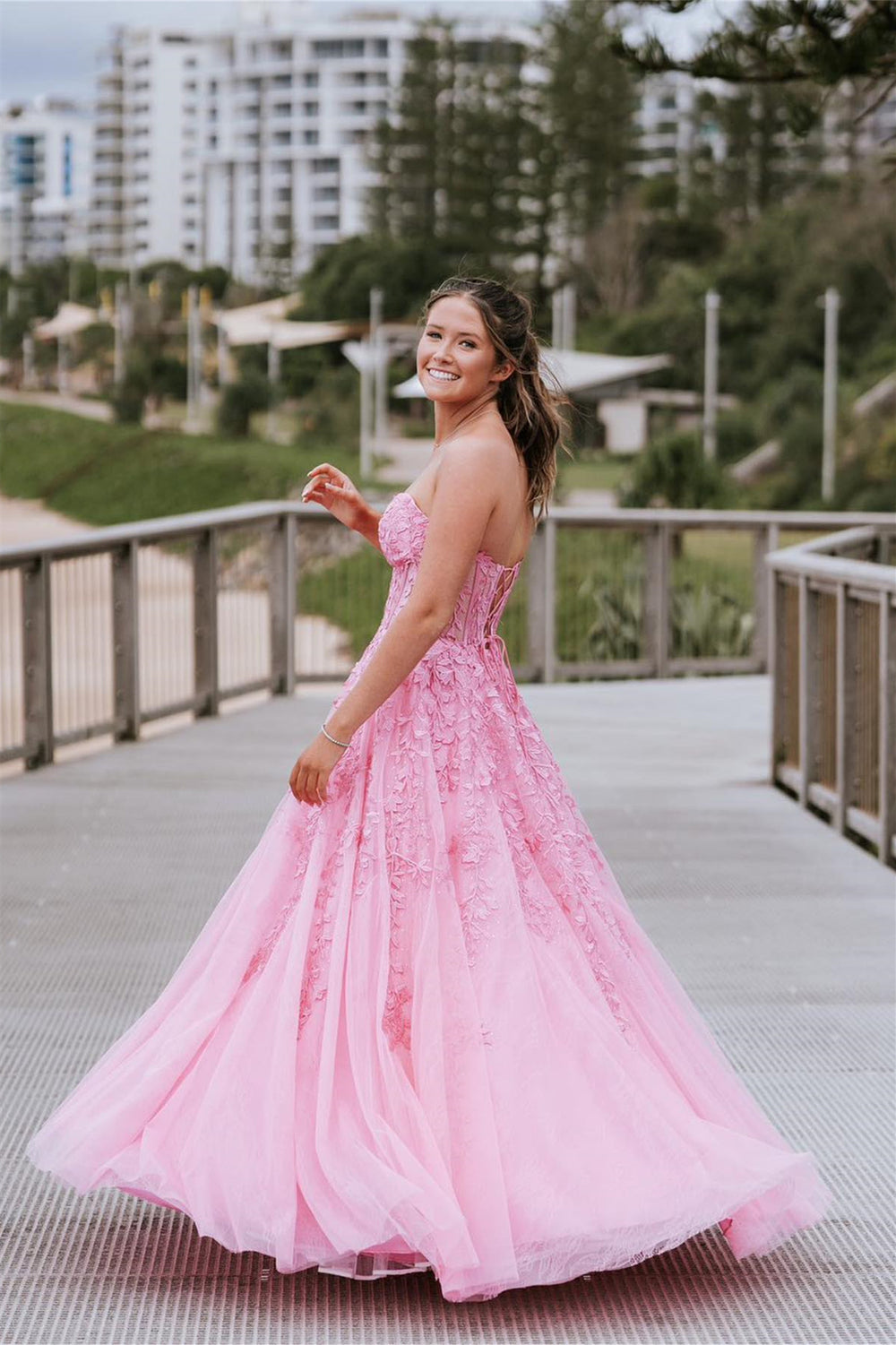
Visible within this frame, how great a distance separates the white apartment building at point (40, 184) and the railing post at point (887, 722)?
159504mm

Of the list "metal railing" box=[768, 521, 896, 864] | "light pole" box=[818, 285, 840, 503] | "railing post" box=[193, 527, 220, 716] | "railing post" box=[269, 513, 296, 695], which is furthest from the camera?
"light pole" box=[818, 285, 840, 503]

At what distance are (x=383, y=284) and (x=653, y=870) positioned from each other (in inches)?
3038

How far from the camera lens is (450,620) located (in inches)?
131

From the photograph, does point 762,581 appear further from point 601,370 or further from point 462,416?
point 601,370

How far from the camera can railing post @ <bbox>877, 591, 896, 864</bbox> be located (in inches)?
262

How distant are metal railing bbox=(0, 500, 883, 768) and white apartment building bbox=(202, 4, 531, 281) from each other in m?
134

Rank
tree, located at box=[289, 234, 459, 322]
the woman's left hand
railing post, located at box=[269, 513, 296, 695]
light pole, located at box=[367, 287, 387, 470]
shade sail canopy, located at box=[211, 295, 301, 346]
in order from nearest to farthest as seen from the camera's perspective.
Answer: the woman's left hand
railing post, located at box=[269, 513, 296, 695]
light pole, located at box=[367, 287, 387, 470]
shade sail canopy, located at box=[211, 295, 301, 346]
tree, located at box=[289, 234, 459, 322]

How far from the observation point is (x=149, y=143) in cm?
16325

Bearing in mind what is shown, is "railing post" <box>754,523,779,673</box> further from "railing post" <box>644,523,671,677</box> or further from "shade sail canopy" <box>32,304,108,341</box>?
"shade sail canopy" <box>32,304,108,341</box>

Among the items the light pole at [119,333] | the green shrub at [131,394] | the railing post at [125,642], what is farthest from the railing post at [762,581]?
the light pole at [119,333]

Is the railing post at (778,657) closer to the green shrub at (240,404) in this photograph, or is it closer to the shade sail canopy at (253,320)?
the green shrub at (240,404)

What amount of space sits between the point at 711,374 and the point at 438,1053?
56.0 meters

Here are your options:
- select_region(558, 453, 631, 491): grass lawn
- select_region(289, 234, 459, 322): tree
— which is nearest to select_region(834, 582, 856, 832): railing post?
select_region(558, 453, 631, 491): grass lawn

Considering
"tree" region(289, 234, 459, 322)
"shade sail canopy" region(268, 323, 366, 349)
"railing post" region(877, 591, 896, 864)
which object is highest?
"tree" region(289, 234, 459, 322)
